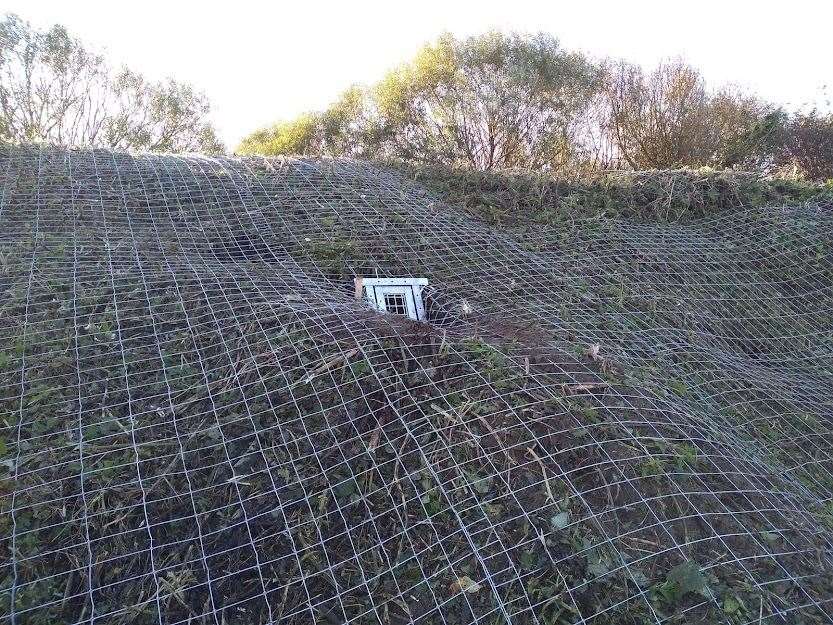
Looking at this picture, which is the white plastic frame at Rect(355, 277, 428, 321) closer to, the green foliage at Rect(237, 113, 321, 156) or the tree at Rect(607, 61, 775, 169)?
the tree at Rect(607, 61, 775, 169)

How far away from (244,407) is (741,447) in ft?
6.62

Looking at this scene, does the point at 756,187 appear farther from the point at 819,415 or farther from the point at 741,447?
the point at 741,447

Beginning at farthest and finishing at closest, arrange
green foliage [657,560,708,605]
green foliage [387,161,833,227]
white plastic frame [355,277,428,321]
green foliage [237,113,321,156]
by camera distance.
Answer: green foliage [237,113,321,156], green foliage [387,161,833,227], white plastic frame [355,277,428,321], green foliage [657,560,708,605]

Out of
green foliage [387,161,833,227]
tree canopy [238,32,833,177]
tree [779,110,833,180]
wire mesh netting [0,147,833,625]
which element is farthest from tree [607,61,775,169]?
wire mesh netting [0,147,833,625]

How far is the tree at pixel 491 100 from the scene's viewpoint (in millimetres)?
9188

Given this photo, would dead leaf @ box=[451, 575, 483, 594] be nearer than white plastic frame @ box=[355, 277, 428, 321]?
Yes

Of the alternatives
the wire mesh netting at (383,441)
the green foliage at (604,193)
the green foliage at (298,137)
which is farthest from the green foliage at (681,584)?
the green foliage at (298,137)

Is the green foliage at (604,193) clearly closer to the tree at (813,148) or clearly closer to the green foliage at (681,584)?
the green foliage at (681,584)

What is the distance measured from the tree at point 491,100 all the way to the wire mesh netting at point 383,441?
621cm

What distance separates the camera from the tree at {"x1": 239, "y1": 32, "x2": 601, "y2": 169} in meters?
9.19

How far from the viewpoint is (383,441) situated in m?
→ 2.04

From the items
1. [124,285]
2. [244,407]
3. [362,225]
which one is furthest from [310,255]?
[244,407]

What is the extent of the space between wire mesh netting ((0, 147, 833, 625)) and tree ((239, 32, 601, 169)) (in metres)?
6.21

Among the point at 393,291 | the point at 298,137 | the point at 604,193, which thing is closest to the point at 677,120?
the point at 604,193
